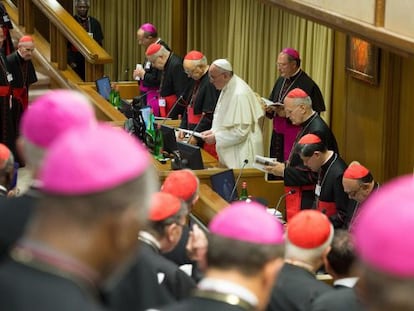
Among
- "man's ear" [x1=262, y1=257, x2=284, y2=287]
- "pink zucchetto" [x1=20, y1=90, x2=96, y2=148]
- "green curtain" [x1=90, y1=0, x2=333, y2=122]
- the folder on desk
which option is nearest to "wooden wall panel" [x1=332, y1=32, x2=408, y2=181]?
"green curtain" [x1=90, y1=0, x2=333, y2=122]

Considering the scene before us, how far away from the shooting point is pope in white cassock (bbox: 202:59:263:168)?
8906 millimetres

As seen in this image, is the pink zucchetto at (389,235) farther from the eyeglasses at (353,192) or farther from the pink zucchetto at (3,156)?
the eyeglasses at (353,192)

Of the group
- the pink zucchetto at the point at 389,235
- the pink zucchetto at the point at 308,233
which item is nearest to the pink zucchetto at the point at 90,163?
the pink zucchetto at the point at 389,235

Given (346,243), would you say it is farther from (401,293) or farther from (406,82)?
(406,82)

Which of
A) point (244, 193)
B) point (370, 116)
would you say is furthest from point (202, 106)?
point (244, 193)

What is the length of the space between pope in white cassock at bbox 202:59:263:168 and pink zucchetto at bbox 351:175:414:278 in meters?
7.26

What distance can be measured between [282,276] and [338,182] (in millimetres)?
3312

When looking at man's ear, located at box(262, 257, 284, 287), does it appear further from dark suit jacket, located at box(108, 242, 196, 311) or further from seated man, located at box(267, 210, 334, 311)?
seated man, located at box(267, 210, 334, 311)

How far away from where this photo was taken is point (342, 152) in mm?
9703

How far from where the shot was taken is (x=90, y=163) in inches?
66.4

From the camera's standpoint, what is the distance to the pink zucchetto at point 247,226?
233 centimetres

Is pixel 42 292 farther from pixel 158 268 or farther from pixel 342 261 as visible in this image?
pixel 342 261

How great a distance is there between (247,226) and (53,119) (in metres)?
0.52

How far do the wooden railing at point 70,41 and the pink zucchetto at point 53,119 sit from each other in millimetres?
9053
